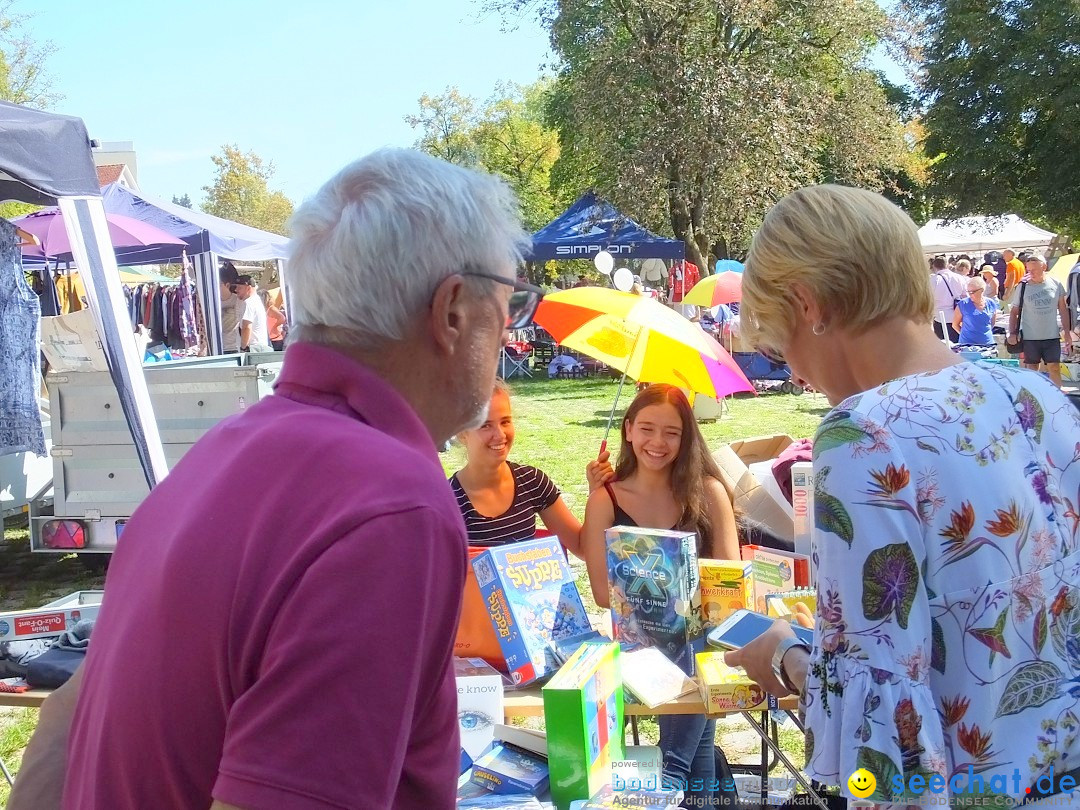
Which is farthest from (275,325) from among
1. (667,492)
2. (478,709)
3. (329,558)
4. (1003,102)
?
(1003,102)

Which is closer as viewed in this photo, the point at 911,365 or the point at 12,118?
the point at 911,365

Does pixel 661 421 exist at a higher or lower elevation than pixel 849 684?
higher

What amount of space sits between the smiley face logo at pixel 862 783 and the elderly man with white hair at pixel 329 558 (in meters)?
0.71

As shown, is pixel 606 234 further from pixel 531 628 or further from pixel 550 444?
pixel 531 628

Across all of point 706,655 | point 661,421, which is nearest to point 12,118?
point 661,421

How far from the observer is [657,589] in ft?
8.31

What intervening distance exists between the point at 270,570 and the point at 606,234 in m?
16.5

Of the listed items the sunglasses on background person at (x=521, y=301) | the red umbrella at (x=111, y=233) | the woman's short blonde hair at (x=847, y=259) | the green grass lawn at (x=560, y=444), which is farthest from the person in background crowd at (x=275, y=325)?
the sunglasses on background person at (x=521, y=301)

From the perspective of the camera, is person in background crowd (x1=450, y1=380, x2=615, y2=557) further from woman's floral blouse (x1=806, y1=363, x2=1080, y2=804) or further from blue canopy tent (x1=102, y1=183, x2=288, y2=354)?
blue canopy tent (x1=102, y1=183, x2=288, y2=354)

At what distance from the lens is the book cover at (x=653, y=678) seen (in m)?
2.34

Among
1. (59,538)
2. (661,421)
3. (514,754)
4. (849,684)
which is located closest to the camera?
(849,684)

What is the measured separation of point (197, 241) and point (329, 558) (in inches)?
489

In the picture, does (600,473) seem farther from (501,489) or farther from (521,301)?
(521,301)

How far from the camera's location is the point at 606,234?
17.0m
